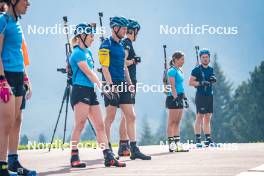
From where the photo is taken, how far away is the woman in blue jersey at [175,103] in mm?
12750

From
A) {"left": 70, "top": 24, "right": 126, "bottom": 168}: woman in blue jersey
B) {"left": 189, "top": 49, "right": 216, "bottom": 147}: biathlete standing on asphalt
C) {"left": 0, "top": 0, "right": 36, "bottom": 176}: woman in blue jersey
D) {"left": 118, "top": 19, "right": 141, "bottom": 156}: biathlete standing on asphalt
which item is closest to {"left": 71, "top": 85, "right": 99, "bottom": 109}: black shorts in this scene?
{"left": 70, "top": 24, "right": 126, "bottom": 168}: woman in blue jersey

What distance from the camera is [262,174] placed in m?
6.97

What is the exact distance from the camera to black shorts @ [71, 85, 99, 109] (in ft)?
29.4

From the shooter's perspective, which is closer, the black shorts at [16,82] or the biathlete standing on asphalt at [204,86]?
the black shorts at [16,82]

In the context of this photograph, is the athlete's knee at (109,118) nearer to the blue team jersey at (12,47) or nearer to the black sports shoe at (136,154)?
the black sports shoe at (136,154)

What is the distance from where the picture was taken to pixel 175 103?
12750mm

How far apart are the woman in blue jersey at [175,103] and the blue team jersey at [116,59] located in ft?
9.22

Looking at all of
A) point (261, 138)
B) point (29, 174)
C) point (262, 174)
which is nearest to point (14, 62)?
point (29, 174)

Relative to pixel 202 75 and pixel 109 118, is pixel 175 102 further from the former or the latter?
pixel 109 118

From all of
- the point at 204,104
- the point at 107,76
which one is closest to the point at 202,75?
the point at 204,104

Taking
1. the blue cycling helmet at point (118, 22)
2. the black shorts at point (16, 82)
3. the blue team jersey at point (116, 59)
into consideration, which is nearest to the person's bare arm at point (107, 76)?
the blue team jersey at point (116, 59)

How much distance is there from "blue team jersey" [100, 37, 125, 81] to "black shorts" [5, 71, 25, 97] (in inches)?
119

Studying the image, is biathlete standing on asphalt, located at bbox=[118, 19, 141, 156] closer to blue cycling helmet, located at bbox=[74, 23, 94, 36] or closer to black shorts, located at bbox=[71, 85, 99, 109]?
blue cycling helmet, located at bbox=[74, 23, 94, 36]

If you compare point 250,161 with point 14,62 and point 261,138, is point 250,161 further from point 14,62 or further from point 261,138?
point 261,138
